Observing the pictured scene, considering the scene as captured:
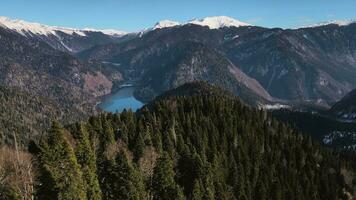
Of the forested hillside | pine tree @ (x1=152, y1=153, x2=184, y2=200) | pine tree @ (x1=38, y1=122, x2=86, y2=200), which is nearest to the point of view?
pine tree @ (x1=38, y1=122, x2=86, y2=200)

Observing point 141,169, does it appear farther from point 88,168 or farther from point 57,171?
point 57,171

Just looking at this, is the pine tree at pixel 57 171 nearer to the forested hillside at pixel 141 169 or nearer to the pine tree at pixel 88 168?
the forested hillside at pixel 141 169

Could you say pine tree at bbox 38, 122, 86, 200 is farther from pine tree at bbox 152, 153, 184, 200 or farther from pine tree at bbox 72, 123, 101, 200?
pine tree at bbox 152, 153, 184, 200

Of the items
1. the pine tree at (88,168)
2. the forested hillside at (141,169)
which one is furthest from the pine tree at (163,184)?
the pine tree at (88,168)

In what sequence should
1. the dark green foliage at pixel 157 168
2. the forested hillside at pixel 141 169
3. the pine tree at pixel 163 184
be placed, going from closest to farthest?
the forested hillside at pixel 141 169, the dark green foliage at pixel 157 168, the pine tree at pixel 163 184

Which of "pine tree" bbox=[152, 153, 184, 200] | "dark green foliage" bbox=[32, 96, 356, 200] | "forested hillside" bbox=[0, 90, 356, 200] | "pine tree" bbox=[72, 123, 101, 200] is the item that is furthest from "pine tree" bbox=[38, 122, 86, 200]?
"pine tree" bbox=[152, 153, 184, 200]

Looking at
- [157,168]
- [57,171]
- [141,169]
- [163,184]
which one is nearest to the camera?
[57,171]

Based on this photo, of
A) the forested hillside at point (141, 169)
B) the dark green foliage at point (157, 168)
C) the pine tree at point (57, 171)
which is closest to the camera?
the pine tree at point (57, 171)

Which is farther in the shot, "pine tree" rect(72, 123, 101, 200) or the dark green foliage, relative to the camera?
the dark green foliage

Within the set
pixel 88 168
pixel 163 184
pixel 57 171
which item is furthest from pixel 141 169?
pixel 57 171

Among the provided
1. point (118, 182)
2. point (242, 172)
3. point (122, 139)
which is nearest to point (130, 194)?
point (118, 182)

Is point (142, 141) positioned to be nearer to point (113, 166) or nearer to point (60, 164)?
point (113, 166)
